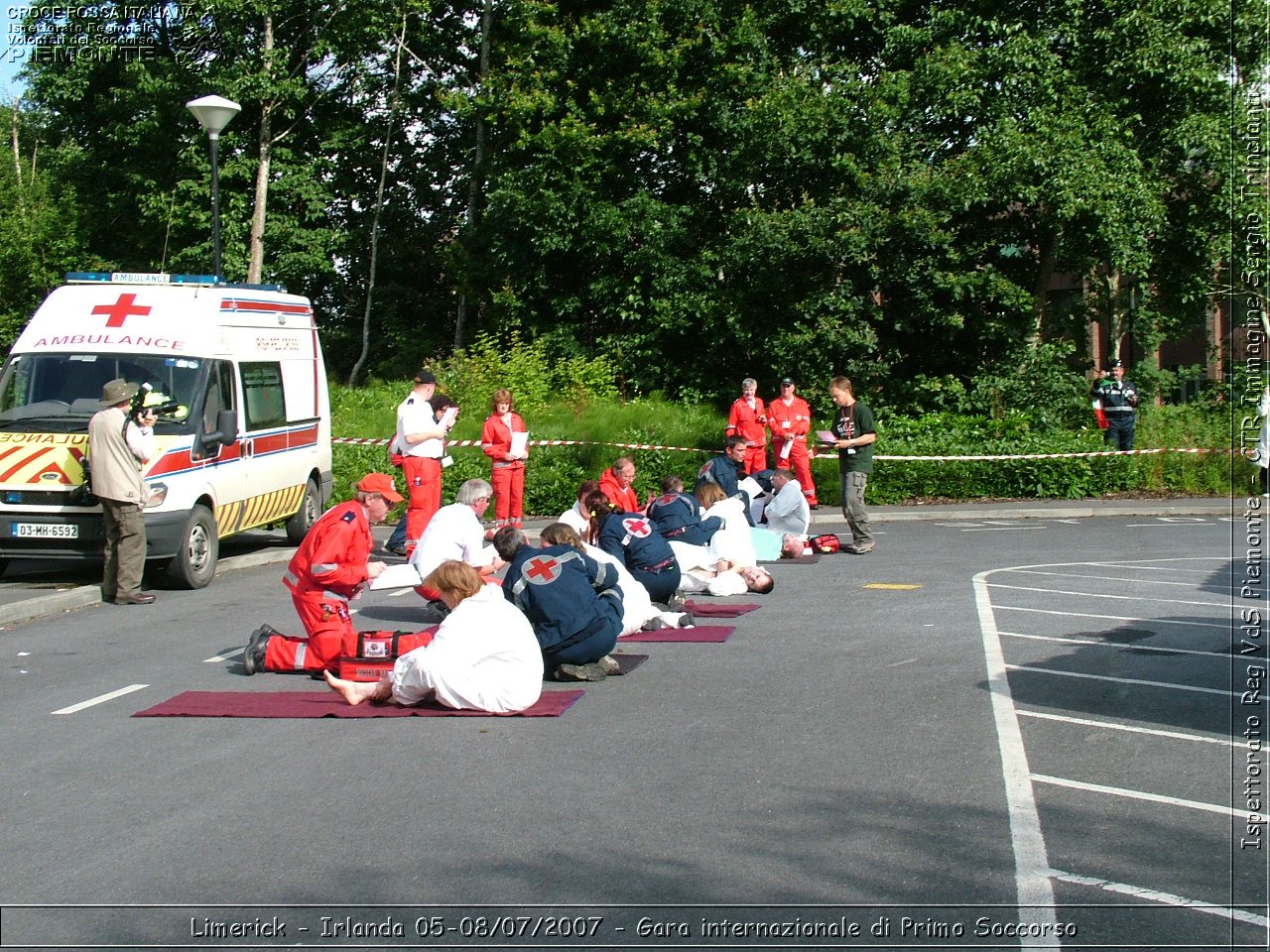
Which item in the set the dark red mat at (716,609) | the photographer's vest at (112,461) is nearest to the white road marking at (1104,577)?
the dark red mat at (716,609)

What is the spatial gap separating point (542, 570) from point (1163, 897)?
16.3ft

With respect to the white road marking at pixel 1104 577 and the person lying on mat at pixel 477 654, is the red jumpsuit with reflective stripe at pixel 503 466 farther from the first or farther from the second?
the person lying on mat at pixel 477 654

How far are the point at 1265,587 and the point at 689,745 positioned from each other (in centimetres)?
765

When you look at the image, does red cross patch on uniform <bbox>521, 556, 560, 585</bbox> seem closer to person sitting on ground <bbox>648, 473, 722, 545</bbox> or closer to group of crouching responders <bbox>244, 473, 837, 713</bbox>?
group of crouching responders <bbox>244, 473, 837, 713</bbox>

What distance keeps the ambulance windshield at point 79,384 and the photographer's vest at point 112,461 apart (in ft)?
3.46

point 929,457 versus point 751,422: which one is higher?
point 751,422

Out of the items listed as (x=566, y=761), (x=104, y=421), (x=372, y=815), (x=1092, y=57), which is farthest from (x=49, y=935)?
(x=1092, y=57)

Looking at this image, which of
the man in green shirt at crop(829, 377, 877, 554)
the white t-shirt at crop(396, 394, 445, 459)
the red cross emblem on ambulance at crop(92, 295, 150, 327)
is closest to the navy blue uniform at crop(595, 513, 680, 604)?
the white t-shirt at crop(396, 394, 445, 459)

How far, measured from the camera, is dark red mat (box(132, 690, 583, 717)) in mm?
8422

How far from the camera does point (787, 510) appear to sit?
16.6 metres

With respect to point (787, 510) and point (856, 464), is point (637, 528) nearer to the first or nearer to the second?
point (787, 510)

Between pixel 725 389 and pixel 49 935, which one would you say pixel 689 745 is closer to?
pixel 49 935

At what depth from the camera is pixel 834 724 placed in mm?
7906

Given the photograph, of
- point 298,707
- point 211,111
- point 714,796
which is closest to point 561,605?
point 298,707
